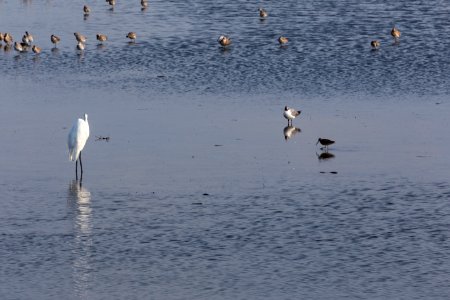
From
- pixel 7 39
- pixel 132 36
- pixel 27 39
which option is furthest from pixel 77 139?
pixel 7 39

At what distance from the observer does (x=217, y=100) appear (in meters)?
34.2

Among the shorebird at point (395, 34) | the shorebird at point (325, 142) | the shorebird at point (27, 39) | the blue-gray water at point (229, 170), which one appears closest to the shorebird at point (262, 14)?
the blue-gray water at point (229, 170)

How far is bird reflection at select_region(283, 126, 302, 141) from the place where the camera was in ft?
97.6

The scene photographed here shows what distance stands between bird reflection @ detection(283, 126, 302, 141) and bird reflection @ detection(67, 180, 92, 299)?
6.53 m

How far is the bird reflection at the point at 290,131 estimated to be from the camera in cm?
2976

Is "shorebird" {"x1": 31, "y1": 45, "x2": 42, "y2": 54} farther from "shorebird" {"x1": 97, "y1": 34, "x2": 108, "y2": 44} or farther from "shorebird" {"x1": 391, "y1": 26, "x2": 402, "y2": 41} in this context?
"shorebird" {"x1": 391, "y1": 26, "x2": 402, "y2": 41}

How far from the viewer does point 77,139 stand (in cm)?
2652

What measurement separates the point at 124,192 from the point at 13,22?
31.9m

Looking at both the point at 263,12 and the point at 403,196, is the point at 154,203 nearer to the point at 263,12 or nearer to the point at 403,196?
the point at 403,196

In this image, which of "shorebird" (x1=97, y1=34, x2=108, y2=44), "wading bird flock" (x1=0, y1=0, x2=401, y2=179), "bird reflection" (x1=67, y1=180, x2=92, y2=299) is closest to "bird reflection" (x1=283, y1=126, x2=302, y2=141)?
"wading bird flock" (x1=0, y1=0, x2=401, y2=179)

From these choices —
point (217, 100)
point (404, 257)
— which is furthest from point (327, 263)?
point (217, 100)

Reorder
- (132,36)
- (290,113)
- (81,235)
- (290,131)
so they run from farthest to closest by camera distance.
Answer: (132,36) → (290,113) → (290,131) → (81,235)

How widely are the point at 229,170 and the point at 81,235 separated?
5.61m

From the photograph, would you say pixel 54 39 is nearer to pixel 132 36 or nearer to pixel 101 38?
pixel 101 38
